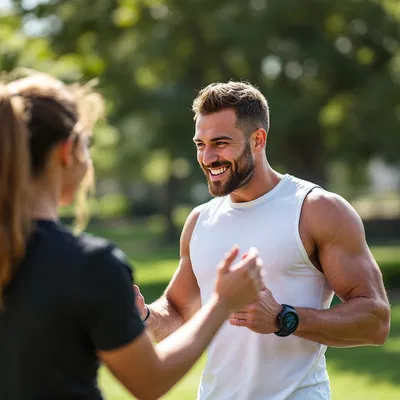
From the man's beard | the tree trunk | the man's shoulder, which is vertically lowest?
the tree trunk

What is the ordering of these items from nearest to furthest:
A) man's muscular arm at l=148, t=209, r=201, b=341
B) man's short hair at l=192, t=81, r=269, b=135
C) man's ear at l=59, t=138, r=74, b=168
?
man's ear at l=59, t=138, r=74, b=168 < man's short hair at l=192, t=81, r=269, b=135 < man's muscular arm at l=148, t=209, r=201, b=341

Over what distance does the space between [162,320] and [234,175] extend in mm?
812

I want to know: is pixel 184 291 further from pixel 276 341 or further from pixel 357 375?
pixel 357 375

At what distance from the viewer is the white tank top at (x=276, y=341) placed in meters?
3.91

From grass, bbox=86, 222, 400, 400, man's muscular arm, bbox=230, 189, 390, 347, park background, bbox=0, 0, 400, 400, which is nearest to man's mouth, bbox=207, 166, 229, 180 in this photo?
man's muscular arm, bbox=230, 189, 390, 347

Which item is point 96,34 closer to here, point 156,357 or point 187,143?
point 187,143

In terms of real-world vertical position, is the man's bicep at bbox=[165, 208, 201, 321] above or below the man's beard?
below

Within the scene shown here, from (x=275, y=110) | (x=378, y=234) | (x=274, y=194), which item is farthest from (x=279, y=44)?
(x=274, y=194)

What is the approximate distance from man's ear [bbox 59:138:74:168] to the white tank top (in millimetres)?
1578

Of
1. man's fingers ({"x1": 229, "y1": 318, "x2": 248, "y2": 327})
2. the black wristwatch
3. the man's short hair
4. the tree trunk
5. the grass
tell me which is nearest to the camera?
man's fingers ({"x1": 229, "y1": 318, "x2": 248, "y2": 327})

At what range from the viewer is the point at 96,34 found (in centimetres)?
2519

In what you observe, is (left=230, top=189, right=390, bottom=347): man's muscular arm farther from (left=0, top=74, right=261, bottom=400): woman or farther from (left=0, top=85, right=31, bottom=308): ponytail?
(left=0, top=85, right=31, bottom=308): ponytail

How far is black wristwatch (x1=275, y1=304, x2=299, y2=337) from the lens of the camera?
3641 millimetres

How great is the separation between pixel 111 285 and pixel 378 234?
34.3 metres
